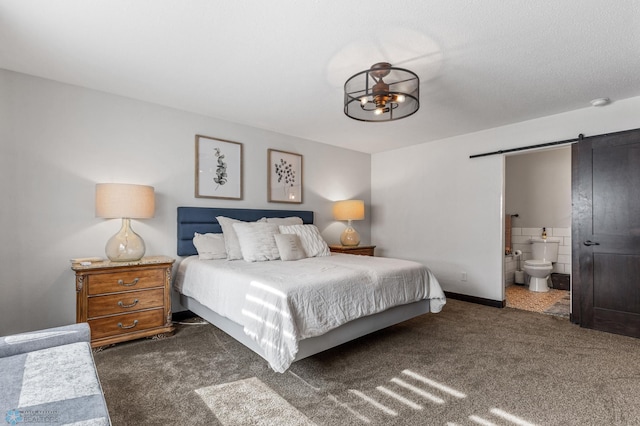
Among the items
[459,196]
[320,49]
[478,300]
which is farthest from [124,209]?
[478,300]

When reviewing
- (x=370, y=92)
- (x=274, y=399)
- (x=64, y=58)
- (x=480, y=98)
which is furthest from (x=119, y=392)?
(x=480, y=98)

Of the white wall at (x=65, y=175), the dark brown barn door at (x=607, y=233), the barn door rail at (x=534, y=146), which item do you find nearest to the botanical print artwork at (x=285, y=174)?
the white wall at (x=65, y=175)

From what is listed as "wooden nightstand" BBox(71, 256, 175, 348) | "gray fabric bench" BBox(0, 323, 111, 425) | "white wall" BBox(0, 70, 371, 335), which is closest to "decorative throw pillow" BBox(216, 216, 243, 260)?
"white wall" BBox(0, 70, 371, 335)

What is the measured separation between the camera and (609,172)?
3299 millimetres

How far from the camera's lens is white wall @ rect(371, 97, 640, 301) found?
3.73 m

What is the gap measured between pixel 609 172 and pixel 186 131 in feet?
14.9

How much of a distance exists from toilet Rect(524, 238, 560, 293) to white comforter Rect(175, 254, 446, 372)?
283 centimetres

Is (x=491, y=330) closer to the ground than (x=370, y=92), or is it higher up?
closer to the ground

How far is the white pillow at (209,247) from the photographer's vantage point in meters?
3.43

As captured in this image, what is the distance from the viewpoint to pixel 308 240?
3.80 meters

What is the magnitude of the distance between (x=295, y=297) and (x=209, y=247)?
65.6 inches

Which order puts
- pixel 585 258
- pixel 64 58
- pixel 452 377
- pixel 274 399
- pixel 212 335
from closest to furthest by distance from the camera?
pixel 274 399 < pixel 452 377 < pixel 64 58 < pixel 212 335 < pixel 585 258

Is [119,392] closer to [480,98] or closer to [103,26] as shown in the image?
[103,26]

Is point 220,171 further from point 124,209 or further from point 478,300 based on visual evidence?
point 478,300
